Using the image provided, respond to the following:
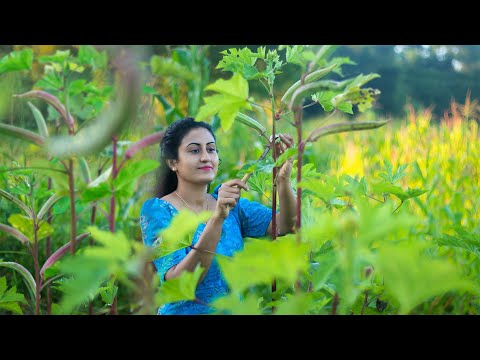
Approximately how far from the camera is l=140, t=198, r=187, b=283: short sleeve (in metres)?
1.06

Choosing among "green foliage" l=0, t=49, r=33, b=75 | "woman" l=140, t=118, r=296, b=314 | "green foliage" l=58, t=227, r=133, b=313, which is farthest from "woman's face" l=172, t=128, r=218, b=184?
"green foliage" l=58, t=227, r=133, b=313

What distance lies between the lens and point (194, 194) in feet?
4.17

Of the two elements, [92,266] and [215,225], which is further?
[215,225]

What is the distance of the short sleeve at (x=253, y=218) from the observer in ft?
4.26

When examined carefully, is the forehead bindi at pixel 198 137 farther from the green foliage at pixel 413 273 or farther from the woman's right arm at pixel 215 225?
the green foliage at pixel 413 273

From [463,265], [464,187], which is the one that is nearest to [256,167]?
[463,265]

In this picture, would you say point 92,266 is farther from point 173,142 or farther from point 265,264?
point 173,142

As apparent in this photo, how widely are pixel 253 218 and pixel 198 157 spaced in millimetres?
205

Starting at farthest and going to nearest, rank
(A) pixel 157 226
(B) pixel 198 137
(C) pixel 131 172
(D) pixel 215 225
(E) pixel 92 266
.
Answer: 1. (B) pixel 198 137
2. (A) pixel 157 226
3. (D) pixel 215 225
4. (C) pixel 131 172
5. (E) pixel 92 266

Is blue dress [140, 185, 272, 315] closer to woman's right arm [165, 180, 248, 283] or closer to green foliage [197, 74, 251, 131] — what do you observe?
woman's right arm [165, 180, 248, 283]

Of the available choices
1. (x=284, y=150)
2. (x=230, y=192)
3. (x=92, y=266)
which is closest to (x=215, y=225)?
(x=230, y=192)

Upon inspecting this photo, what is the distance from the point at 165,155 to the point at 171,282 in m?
0.78
